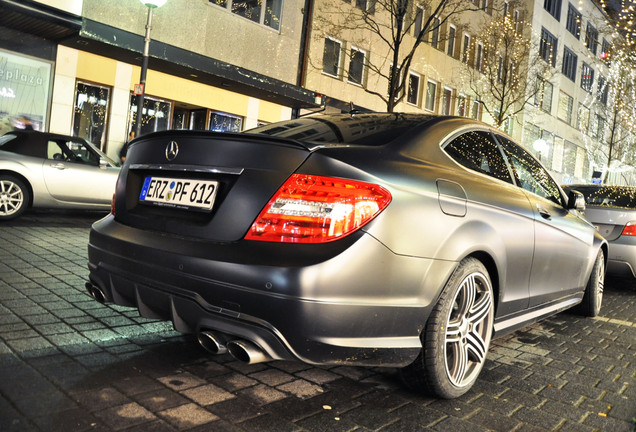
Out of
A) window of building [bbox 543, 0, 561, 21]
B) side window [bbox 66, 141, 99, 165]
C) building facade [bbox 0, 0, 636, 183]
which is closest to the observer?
side window [bbox 66, 141, 99, 165]

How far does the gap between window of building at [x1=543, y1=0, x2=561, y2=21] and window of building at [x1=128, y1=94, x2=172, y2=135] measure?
28.0 m

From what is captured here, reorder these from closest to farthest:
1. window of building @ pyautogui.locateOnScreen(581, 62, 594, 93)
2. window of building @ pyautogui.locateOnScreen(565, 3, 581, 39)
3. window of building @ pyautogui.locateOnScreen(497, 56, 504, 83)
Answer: window of building @ pyautogui.locateOnScreen(497, 56, 504, 83) → window of building @ pyautogui.locateOnScreen(565, 3, 581, 39) → window of building @ pyautogui.locateOnScreen(581, 62, 594, 93)

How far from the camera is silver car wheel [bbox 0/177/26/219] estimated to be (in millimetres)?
8273

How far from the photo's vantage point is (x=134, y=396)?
2594mm

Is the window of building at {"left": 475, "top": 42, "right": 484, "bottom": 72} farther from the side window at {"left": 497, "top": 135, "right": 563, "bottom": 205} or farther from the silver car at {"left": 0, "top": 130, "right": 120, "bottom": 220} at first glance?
the side window at {"left": 497, "top": 135, "right": 563, "bottom": 205}

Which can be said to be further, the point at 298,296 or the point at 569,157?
the point at 569,157

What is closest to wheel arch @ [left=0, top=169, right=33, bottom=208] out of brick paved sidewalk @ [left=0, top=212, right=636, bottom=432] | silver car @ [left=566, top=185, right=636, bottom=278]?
brick paved sidewalk @ [left=0, top=212, right=636, bottom=432]

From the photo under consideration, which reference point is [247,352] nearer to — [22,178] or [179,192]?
[179,192]

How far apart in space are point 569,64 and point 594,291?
38.8 metres

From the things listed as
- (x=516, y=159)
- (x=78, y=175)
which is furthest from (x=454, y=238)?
(x=78, y=175)

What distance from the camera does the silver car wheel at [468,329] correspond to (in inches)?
117

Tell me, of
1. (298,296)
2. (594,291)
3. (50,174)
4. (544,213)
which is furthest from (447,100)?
(298,296)

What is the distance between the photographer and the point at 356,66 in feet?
69.4

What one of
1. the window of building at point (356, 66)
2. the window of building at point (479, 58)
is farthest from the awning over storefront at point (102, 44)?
the window of building at point (479, 58)
